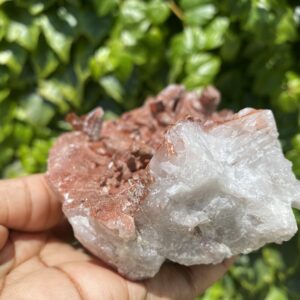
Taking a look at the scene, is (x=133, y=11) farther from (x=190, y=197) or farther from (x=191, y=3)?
(x=190, y=197)

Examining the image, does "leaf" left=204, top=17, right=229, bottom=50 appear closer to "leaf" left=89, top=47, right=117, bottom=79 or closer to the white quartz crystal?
"leaf" left=89, top=47, right=117, bottom=79

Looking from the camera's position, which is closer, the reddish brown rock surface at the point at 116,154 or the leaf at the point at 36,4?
the reddish brown rock surface at the point at 116,154

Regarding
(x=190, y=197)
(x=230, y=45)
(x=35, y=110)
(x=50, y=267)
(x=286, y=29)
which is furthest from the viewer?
(x=35, y=110)

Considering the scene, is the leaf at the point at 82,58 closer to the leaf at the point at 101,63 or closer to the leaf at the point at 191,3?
the leaf at the point at 101,63

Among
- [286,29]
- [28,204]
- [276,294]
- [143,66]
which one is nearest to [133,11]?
[143,66]

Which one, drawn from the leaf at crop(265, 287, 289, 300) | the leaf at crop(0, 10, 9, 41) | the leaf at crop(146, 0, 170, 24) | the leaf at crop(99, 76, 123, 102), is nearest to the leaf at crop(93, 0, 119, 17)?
the leaf at crop(146, 0, 170, 24)

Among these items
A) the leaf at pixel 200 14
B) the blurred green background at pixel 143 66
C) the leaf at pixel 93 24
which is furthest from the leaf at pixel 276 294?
the leaf at pixel 93 24

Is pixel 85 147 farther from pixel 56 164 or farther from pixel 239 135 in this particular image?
pixel 239 135
